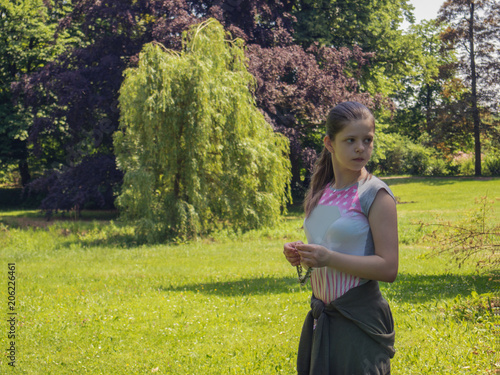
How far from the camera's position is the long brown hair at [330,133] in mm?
2342

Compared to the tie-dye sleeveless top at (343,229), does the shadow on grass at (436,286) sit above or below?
below

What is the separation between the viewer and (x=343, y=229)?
2264 millimetres

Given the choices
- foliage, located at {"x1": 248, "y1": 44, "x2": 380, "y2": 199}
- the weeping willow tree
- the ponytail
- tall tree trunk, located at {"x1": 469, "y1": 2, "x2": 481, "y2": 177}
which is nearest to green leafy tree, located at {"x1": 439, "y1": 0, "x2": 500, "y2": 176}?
tall tree trunk, located at {"x1": 469, "y1": 2, "x2": 481, "y2": 177}

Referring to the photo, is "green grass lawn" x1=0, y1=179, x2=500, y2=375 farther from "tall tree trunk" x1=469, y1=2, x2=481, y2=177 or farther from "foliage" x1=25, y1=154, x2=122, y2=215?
"tall tree trunk" x1=469, y1=2, x2=481, y2=177

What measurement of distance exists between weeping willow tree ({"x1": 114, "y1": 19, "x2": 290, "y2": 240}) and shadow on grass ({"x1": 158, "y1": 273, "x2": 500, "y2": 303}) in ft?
16.8

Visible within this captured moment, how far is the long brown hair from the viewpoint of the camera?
2.34 m

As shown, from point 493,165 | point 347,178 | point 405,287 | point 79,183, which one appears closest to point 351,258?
point 347,178

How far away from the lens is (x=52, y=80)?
808 inches

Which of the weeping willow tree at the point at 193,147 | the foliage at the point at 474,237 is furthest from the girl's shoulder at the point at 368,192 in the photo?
the weeping willow tree at the point at 193,147

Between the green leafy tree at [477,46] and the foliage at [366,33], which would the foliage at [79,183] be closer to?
the foliage at [366,33]

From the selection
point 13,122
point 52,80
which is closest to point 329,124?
point 52,80

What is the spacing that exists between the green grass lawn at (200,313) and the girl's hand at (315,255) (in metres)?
2.78

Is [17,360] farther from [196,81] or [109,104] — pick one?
[109,104]

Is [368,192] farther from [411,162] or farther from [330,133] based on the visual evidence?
[411,162]
